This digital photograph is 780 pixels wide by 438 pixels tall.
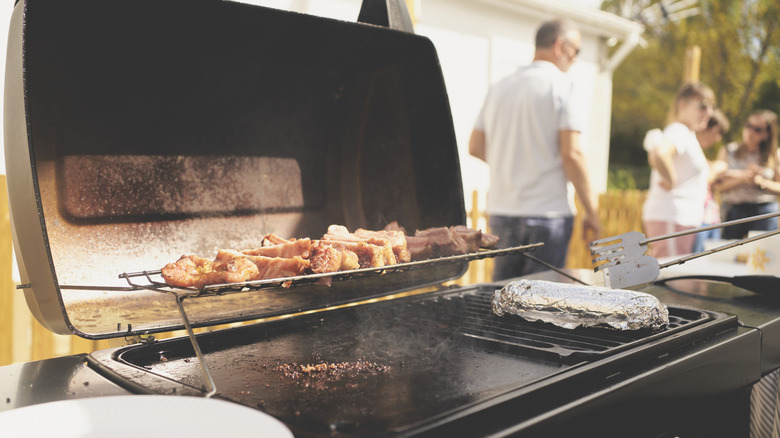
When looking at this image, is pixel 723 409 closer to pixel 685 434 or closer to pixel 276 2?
pixel 685 434

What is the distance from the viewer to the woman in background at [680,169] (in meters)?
4.91

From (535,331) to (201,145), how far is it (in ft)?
4.07

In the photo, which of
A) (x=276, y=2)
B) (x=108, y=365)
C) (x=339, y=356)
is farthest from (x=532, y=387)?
(x=276, y=2)

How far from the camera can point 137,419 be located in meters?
0.98

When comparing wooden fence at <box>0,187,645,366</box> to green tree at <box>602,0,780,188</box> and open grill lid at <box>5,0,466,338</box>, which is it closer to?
open grill lid at <box>5,0,466,338</box>

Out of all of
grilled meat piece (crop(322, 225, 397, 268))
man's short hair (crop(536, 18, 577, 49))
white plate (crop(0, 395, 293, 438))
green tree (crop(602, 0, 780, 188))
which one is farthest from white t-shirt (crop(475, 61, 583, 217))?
green tree (crop(602, 0, 780, 188))

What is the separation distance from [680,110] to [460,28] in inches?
117

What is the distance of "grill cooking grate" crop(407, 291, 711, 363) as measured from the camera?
1.47 meters

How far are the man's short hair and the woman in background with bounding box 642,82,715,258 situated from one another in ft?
4.99

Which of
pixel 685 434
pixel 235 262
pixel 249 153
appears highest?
pixel 249 153

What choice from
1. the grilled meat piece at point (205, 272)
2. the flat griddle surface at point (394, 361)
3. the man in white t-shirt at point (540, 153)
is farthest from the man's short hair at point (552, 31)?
the grilled meat piece at point (205, 272)

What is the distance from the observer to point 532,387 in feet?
3.88

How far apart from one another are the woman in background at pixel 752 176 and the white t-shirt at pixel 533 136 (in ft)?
10.1

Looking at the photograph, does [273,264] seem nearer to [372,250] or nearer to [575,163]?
[372,250]
